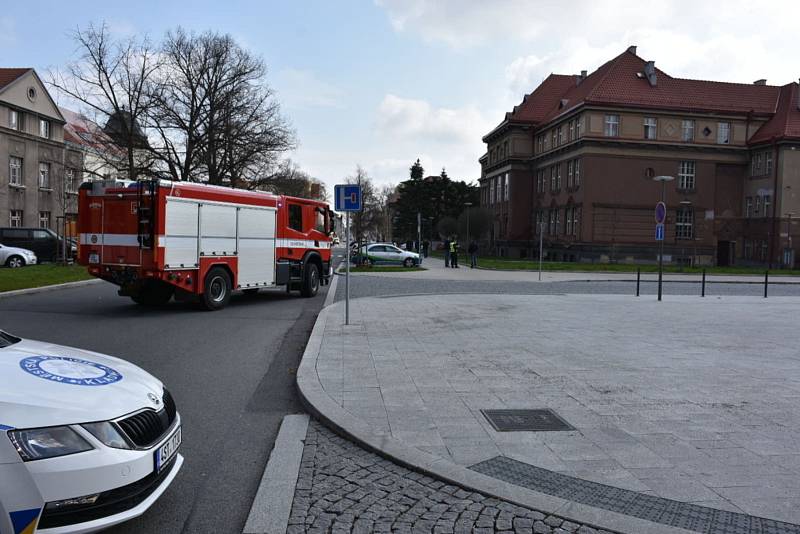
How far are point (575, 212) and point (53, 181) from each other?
4231 centimetres

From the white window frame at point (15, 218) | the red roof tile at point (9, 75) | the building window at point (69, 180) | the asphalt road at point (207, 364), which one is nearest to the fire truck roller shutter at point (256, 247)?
the asphalt road at point (207, 364)

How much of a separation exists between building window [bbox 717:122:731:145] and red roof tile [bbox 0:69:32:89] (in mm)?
55548

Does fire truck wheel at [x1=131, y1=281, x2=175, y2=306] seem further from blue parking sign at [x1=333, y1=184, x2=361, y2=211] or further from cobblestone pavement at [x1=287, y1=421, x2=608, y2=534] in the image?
cobblestone pavement at [x1=287, y1=421, x2=608, y2=534]

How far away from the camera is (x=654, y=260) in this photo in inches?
2053

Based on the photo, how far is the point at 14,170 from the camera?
47.6 metres

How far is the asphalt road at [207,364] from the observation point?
4180 millimetres

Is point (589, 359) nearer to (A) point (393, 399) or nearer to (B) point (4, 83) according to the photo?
(A) point (393, 399)

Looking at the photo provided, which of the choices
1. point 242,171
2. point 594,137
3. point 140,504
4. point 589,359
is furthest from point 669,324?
point 594,137

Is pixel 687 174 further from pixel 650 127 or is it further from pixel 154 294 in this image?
pixel 154 294

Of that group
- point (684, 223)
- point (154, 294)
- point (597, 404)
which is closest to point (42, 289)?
point (154, 294)

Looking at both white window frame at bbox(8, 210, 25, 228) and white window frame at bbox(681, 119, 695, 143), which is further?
white window frame at bbox(681, 119, 695, 143)

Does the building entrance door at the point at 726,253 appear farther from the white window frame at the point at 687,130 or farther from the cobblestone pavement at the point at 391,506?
the cobblestone pavement at the point at 391,506

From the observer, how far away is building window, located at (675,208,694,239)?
53.4 m

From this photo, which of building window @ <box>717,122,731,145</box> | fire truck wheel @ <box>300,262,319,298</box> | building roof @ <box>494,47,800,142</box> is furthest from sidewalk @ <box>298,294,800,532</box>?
building window @ <box>717,122,731,145</box>
